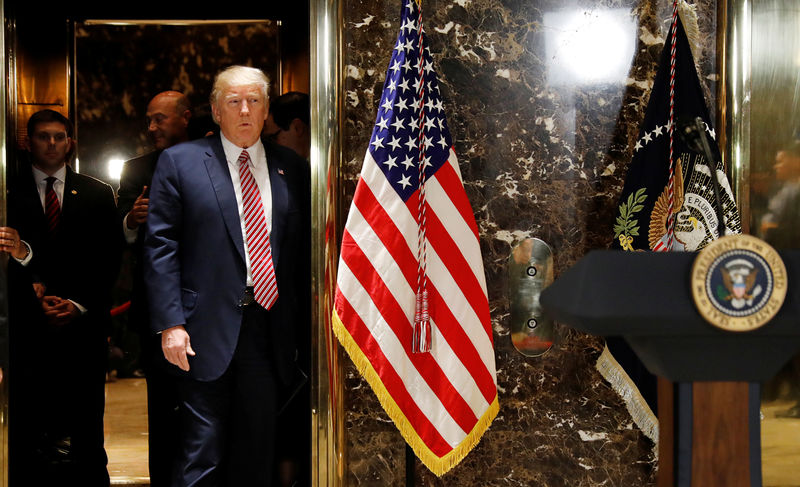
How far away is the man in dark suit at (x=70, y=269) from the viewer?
351 centimetres

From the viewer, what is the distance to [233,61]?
4.23 metres

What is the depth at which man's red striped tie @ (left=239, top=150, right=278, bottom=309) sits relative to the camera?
110 inches

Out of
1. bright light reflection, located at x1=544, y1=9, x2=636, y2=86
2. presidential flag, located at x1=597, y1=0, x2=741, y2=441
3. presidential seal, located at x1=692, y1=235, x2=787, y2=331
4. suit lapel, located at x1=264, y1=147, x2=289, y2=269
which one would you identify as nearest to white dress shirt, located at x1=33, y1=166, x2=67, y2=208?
suit lapel, located at x1=264, y1=147, x2=289, y2=269

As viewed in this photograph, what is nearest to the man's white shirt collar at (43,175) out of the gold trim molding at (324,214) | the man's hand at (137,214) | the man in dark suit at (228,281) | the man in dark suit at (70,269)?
the man in dark suit at (70,269)

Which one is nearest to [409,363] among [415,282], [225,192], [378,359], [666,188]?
[378,359]

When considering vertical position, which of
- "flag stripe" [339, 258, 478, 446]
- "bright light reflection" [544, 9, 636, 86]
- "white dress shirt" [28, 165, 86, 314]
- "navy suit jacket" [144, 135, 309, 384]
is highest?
"bright light reflection" [544, 9, 636, 86]

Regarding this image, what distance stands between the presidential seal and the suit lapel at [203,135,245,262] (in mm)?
1757

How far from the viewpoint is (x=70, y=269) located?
354 cm

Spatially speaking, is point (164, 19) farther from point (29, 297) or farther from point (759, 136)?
point (759, 136)

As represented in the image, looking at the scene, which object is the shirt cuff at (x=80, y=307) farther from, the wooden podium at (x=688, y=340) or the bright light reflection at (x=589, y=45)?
the wooden podium at (x=688, y=340)

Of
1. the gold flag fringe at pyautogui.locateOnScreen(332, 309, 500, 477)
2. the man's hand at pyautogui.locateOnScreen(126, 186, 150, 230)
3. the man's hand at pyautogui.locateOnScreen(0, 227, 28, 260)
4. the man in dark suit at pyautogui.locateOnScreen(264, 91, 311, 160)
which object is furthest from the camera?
the man in dark suit at pyautogui.locateOnScreen(264, 91, 311, 160)

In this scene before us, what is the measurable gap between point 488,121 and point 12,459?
2.38 metres

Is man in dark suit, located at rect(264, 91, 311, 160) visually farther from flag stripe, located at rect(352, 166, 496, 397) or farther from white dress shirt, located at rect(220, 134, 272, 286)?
flag stripe, located at rect(352, 166, 496, 397)

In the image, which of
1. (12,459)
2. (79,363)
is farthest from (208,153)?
(12,459)
